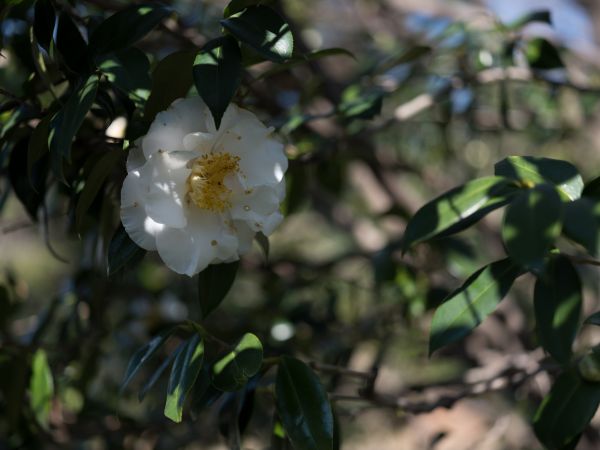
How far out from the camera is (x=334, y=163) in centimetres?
154

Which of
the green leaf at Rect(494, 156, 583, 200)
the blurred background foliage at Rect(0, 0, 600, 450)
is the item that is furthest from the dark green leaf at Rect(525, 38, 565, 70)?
the green leaf at Rect(494, 156, 583, 200)

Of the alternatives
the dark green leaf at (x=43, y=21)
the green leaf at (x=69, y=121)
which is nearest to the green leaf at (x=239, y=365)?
the green leaf at (x=69, y=121)

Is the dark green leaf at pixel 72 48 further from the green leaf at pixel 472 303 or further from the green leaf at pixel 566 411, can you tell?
the green leaf at pixel 566 411

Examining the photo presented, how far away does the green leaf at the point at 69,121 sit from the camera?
2.38ft

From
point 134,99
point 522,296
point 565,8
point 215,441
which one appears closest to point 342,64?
point 565,8

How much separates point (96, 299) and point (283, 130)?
45 centimetres

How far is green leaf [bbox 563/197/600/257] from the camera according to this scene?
1.94ft

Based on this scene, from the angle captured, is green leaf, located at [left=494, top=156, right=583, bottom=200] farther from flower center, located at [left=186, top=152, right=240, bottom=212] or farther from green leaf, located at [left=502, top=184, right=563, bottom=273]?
flower center, located at [left=186, top=152, right=240, bottom=212]

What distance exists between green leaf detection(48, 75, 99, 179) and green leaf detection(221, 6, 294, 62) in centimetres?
15

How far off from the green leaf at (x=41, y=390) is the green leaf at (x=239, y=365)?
440mm

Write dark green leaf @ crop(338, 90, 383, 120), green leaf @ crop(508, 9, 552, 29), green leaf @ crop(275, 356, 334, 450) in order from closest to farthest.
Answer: green leaf @ crop(275, 356, 334, 450)
dark green leaf @ crop(338, 90, 383, 120)
green leaf @ crop(508, 9, 552, 29)

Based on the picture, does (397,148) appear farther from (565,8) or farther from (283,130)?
(283,130)

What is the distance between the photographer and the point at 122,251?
81cm

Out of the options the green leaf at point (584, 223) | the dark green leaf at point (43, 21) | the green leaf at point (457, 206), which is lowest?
the green leaf at point (457, 206)
